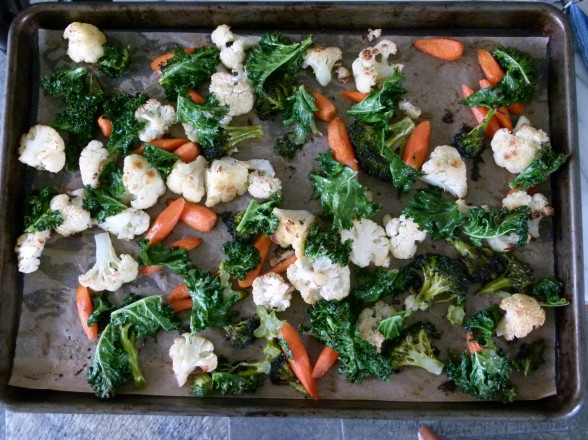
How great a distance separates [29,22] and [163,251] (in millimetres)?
1585

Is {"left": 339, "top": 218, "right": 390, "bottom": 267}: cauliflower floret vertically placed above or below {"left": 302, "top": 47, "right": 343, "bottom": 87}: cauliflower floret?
below

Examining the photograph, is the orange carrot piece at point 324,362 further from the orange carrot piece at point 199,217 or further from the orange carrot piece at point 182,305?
the orange carrot piece at point 199,217

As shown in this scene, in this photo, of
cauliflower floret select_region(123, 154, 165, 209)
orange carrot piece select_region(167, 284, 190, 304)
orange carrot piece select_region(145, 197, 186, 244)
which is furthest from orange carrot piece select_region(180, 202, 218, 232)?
orange carrot piece select_region(167, 284, 190, 304)

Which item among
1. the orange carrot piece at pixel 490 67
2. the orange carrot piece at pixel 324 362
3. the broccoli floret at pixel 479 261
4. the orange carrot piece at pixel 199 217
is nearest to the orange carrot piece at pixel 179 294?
the orange carrot piece at pixel 199 217

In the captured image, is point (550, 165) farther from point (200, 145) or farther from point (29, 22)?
point (29, 22)

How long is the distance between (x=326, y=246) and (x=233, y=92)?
1049 mm

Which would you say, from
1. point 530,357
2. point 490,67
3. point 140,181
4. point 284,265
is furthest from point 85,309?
point 490,67

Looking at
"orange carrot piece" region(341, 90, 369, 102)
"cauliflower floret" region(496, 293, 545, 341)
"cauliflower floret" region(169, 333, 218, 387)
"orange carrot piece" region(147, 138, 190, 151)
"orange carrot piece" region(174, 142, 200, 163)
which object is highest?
"orange carrot piece" region(341, 90, 369, 102)

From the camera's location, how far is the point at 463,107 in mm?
3467

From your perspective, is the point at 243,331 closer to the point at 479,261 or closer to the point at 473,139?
the point at 479,261

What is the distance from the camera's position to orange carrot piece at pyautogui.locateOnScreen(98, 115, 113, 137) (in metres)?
3.46

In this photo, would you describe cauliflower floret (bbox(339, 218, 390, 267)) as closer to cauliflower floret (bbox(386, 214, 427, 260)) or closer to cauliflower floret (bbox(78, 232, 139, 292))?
cauliflower floret (bbox(386, 214, 427, 260))

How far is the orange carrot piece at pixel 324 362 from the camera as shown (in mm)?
3258

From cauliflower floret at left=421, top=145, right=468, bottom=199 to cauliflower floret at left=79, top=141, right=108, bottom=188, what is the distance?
6.13 ft
